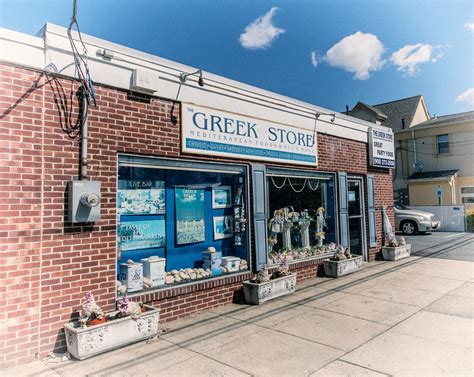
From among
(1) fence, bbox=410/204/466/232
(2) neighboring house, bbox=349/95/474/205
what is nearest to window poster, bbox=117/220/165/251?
(1) fence, bbox=410/204/466/232

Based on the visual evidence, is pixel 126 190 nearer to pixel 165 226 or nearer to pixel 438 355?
pixel 165 226

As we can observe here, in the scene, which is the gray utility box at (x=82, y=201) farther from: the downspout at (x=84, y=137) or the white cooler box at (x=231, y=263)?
the white cooler box at (x=231, y=263)

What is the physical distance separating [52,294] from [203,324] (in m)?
2.12

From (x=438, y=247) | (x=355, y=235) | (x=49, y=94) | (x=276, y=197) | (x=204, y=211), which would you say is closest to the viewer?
(x=49, y=94)

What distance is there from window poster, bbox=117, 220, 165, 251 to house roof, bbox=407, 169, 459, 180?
2071 centimetres

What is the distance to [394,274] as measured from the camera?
347 inches

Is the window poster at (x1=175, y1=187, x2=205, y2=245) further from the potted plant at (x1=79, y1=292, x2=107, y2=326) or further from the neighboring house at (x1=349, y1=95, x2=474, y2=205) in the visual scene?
the neighboring house at (x1=349, y1=95, x2=474, y2=205)

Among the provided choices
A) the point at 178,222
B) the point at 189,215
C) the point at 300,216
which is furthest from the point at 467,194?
the point at 178,222

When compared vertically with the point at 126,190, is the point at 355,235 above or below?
below

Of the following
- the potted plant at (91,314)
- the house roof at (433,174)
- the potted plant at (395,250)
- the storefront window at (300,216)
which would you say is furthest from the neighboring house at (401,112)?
the potted plant at (91,314)

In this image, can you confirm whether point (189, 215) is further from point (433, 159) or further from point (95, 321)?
point (433, 159)

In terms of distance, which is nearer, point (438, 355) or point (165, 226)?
point (438, 355)

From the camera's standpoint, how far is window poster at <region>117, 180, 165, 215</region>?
5.74 metres

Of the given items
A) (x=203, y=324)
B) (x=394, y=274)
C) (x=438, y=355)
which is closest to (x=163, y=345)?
(x=203, y=324)
